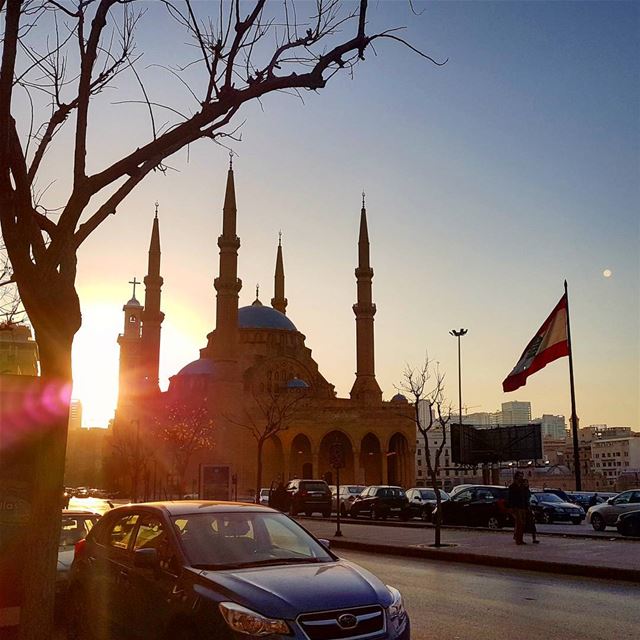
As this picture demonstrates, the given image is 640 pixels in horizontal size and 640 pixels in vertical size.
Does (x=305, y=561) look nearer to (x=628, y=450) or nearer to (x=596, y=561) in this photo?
(x=596, y=561)

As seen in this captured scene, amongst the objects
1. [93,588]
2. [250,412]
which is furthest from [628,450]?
[93,588]

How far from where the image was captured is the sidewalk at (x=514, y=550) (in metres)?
12.8

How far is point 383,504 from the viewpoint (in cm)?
3209

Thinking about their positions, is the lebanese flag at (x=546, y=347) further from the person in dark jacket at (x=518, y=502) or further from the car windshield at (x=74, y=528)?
the car windshield at (x=74, y=528)

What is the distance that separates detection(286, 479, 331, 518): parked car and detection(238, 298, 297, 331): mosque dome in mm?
42999

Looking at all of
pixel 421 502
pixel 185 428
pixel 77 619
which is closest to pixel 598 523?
pixel 421 502

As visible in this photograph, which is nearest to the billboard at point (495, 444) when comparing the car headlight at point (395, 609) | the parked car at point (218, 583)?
the parked car at point (218, 583)

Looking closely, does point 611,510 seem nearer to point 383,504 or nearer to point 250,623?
point 383,504

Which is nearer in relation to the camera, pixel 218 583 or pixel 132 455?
pixel 218 583

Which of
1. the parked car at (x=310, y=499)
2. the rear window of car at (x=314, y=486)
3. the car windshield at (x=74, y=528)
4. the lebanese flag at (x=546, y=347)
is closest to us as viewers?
the car windshield at (x=74, y=528)

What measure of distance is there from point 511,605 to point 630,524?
13156mm

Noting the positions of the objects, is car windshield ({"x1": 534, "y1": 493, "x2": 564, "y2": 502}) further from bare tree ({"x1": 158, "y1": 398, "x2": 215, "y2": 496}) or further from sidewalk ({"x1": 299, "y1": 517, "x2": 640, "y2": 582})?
bare tree ({"x1": 158, "y1": 398, "x2": 215, "y2": 496})

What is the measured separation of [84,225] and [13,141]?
77 cm

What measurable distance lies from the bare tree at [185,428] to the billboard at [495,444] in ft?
65.3
